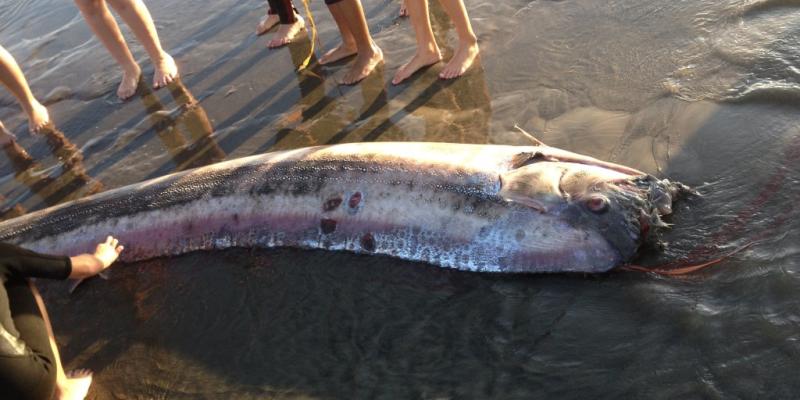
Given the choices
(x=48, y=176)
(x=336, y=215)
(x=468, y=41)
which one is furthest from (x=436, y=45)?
(x=48, y=176)

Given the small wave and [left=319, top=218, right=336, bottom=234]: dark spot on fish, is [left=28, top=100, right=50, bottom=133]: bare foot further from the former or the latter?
the small wave

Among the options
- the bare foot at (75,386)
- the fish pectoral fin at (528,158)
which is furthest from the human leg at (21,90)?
the fish pectoral fin at (528,158)

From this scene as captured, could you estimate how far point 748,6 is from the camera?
4578 millimetres

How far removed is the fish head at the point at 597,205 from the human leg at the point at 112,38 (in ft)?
15.4

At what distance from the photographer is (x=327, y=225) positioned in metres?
3.78

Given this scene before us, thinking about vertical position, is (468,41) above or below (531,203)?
above

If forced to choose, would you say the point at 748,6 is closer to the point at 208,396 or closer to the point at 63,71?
the point at 208,396

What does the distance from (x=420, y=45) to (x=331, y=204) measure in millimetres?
2216

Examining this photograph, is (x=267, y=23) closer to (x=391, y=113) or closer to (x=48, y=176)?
(x=391, y=113)

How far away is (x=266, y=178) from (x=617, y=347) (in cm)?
252

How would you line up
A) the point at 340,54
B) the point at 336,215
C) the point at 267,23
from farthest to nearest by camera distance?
the point at 267,23 → the point at 340,54 → the point at 336,215

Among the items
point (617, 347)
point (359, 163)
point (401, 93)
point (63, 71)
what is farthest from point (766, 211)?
point (63, 71)

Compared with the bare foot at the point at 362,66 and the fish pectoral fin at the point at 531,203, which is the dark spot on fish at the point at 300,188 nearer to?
the fish pectoral fin at the point at 531,203

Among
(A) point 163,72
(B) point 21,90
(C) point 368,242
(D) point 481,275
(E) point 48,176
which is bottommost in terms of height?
(D) point 481,275
